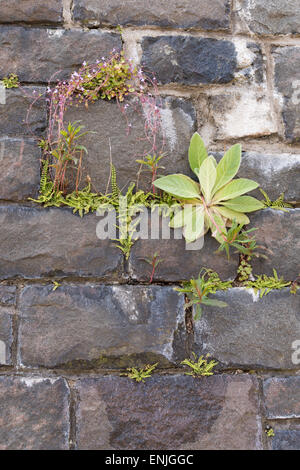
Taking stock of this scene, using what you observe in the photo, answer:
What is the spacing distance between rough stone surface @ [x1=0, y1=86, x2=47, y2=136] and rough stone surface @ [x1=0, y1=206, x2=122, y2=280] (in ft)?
0.93

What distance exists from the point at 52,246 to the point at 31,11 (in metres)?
0.87

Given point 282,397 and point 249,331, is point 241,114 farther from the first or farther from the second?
point 282,397

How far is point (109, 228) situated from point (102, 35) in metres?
0.71

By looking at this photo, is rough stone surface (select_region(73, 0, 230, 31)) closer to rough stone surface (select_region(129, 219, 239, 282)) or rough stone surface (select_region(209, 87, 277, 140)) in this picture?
rough stone surface (select_region(209, 87, 277, 140))

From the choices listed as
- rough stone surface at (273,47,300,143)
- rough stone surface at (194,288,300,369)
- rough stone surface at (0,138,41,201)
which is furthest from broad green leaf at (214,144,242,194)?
rough stone surface at (0,138,41,201)

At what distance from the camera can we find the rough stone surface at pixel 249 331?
5.42 feet

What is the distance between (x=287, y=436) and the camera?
1615 millimetres

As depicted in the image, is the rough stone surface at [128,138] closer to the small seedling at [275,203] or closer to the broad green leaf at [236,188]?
the broad green leaf at [236,188]

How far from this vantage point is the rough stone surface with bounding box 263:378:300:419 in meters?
1.63

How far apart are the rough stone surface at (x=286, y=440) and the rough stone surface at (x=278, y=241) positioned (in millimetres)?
505

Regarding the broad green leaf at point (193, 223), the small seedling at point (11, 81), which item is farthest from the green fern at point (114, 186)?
the small seedling at point (11, 81)

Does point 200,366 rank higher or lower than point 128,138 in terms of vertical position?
lower

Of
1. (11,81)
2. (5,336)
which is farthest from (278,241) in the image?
(11,81)

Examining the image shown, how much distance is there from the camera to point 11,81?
5.74 feet
